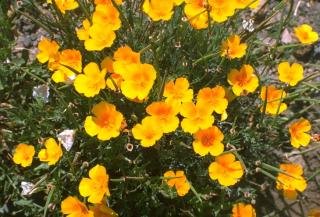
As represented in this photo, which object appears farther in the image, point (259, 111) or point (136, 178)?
point (259, 111)

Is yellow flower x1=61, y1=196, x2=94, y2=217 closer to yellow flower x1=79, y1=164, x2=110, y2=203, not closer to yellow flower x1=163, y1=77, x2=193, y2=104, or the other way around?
yellow flower x1=79, y1=164, x2=110, y2=203

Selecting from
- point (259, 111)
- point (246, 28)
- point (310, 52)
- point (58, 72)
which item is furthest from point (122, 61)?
point (310, 52)

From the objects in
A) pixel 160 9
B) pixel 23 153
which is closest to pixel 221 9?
pixel 160 9

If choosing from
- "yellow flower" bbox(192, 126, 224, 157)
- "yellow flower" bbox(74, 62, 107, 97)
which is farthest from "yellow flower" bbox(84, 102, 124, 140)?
"yellow flower" bbox(192, 126, 224, 157)

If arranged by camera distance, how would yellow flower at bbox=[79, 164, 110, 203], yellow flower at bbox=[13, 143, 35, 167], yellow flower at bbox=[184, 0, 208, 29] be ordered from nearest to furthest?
yellow flower at bbox=[79, 164, 110, 203] < yellow flower at bbox=[184, 0, 208, 29] < yellow flower at bbox=[13, 143, 35, 167]

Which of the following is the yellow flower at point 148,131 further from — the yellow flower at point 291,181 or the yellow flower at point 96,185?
the yellow flower at point 291,181

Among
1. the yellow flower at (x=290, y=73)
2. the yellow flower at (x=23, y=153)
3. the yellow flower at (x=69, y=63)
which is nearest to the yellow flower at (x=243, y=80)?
the yellow flower at (x=290, y=73)

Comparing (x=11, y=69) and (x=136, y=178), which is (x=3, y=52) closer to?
(x=11, y=69)

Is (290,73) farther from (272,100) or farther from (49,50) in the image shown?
(49,50)
